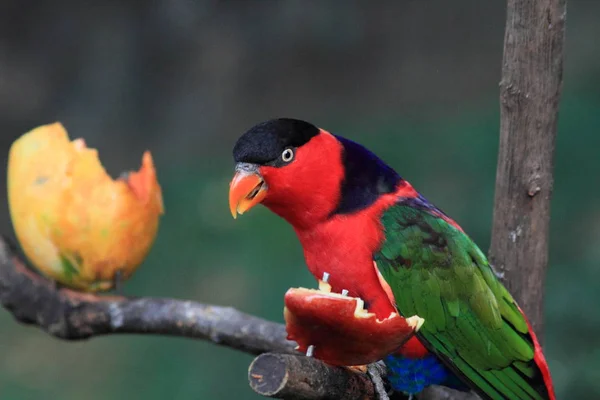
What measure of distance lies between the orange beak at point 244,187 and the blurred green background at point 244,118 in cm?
96

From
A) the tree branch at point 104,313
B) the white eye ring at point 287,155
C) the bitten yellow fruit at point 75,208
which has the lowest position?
the tree branch at point 104,313

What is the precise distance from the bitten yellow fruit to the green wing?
52cm

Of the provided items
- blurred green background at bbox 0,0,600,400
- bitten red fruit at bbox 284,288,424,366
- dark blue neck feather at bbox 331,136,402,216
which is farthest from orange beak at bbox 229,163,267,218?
blurred green background at bbox 0,0,600,400

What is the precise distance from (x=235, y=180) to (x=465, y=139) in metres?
1.21

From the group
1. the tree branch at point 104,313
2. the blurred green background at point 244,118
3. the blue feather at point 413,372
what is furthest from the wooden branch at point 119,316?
the blurred green background at point 244,118

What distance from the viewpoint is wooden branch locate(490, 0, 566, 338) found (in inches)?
48.4

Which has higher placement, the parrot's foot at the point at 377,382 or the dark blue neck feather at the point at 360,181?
the dark blue neck feather at the point at 360,181

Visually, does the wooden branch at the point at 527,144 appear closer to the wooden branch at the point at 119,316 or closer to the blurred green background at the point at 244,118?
the wooden branch at the point at 119,316

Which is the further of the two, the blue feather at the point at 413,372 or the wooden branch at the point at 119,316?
the wooden branch at the point at 119,316

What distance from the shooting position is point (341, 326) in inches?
37.4

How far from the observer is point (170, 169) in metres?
2.39

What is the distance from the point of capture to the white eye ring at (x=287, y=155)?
116cm

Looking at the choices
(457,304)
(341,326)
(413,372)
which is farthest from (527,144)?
(341,326)

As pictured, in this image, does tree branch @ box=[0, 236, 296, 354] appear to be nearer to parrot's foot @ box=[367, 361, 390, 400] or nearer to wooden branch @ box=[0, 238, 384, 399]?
wooden branch @ box=[0, 238, 384, 399]
